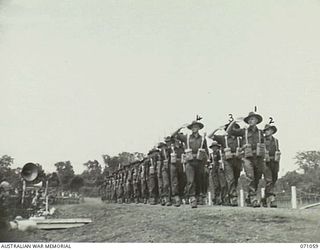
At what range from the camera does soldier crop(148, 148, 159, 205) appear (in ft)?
13.5

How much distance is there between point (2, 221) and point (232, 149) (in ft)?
4.73

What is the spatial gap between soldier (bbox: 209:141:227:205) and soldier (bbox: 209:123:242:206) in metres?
0.03

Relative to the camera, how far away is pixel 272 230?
144 inches

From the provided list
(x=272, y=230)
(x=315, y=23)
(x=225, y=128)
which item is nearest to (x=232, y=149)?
(x=225, y=128)

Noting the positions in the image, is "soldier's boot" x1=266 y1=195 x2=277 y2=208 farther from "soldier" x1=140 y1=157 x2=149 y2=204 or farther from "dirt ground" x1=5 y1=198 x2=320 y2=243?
"soldier" x1=140 y1=157 x2=149 y2=204

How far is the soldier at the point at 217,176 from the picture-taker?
13.1 feet

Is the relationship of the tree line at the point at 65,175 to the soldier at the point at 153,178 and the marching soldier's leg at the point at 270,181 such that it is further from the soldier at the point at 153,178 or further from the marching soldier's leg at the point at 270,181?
the marching soldier's leg at the point at 270,181

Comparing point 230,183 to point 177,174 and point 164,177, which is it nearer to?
point 177,174

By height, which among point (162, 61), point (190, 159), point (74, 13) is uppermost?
point (74, 13)

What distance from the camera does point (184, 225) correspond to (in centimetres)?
376

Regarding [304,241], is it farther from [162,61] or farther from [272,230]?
[162,61]

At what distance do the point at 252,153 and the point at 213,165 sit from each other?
269 millimetres

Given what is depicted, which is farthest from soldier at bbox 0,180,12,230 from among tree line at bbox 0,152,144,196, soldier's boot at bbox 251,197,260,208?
soldier's boot at bbox 251,197,260,208

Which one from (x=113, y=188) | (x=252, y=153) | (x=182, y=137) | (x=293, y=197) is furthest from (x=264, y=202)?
(x=113, y=188)
